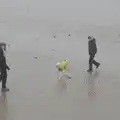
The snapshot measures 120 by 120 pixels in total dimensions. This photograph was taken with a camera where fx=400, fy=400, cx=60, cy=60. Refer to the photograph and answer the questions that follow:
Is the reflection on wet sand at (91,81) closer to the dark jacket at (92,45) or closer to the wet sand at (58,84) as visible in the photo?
Answer: the wet sand at (58,84)

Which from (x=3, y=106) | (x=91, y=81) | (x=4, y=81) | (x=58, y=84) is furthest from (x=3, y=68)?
(x=91, y=81)

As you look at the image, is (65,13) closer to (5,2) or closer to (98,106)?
(5,2)

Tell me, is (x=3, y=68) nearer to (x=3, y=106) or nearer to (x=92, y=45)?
(x=3, y=106)

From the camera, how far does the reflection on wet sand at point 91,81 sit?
43.7 feet

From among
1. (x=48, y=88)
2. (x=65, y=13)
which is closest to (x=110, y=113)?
(x=48, y=88)

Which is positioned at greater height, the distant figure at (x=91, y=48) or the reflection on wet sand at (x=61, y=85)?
the distant figure at (x=91, y=48)

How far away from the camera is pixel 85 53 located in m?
18.2

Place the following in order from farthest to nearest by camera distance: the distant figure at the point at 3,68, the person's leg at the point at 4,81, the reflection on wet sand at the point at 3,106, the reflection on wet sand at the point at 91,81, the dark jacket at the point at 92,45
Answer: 1. the dark jacket at the point at 92,45
2. the reflection on wet sand at the point at 91,81
3. the person's leg at the point at 4,81
4. the distant figure at the point at 3,68
5. the reflection on wet sand at the point at 3,106

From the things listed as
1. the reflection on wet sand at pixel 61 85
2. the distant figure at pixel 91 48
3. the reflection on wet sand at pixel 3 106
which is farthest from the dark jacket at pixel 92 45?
the reflection on wet sand at pixel 3 106

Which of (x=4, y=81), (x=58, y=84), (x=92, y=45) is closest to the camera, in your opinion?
(x=4, y=81)

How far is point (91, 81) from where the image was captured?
14.5 metres

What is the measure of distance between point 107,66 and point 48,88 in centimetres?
363

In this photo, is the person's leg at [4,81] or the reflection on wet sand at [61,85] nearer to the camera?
the person's leg at [4,81]

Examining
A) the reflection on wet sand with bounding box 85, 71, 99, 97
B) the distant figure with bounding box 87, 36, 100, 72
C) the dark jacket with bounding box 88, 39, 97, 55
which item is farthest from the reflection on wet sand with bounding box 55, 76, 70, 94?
the dark jacket with bounding box 88, 39, 97, 55
